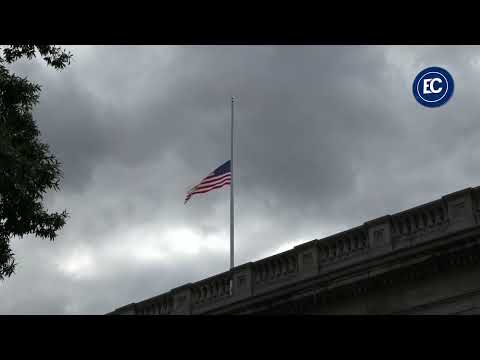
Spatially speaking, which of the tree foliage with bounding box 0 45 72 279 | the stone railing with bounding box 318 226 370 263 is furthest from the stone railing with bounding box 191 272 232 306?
the tree foliage with bounding box 0 45 72 279

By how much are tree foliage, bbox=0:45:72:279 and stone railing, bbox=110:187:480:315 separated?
9252 mm

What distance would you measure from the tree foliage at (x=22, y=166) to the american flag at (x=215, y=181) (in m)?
15.2

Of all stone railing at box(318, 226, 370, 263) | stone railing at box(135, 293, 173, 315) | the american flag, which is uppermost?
the american flag

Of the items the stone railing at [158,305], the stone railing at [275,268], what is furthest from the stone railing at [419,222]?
the stone railing at [158,305]

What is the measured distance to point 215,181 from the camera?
105 ft

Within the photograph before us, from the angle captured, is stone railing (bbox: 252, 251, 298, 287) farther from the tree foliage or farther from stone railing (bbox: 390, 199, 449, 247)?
the tree foliage

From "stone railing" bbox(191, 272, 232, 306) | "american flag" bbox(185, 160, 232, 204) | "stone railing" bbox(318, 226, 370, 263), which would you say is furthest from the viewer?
"american flag" bbox(185, 160, 232, 204)

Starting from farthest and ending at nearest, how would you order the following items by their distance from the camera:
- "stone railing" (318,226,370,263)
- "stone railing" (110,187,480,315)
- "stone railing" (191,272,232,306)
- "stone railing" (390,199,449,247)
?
"stone railing" (191,272,232,306), "stone railing" (318,226,370,263), "stone railing" (390,199,449,247), "stone railing" (110,187,480,315)

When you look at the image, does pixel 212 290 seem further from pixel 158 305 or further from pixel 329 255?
pixel 329 255

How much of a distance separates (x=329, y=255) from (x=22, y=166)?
10.9 m

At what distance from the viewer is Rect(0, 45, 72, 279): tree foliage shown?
48.0 feet
